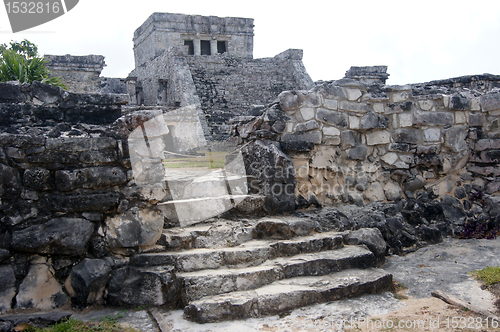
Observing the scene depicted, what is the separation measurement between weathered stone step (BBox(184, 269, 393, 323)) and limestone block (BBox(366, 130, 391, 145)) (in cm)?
201

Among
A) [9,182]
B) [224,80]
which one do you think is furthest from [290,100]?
[224,80]

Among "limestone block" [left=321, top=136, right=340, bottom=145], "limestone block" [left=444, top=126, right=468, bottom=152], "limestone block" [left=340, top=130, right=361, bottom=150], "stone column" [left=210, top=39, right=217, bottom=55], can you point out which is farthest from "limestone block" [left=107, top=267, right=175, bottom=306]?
"stone column" [left=210, top=39, right=217, bottom=55]

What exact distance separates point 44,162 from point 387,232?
3836 mm

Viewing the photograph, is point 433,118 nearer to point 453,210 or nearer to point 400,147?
point 400,147

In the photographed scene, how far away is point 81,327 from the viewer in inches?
117

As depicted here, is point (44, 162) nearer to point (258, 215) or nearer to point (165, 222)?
point (165, 222)

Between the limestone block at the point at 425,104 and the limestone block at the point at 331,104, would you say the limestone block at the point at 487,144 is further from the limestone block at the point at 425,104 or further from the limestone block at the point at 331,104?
the limestone block at the point at 331,104

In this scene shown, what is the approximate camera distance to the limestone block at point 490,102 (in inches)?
211

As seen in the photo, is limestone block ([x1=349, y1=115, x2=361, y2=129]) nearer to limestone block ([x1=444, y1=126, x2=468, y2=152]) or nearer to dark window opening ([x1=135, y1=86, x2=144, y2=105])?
limestone block ([x1=444, y1=126, x2=468, y2=152])

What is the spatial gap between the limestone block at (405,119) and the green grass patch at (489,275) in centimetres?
204

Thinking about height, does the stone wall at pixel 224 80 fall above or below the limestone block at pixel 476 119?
above

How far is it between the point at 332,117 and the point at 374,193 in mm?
1190

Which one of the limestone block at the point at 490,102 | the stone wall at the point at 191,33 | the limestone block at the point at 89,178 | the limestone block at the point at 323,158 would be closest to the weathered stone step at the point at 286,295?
the limestone block at the point at 89,178

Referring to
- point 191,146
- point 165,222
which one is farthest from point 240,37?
point 165,222
